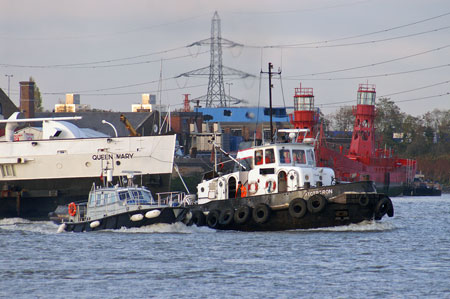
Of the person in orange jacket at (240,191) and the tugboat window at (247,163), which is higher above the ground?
the tugboat window at (247,163)

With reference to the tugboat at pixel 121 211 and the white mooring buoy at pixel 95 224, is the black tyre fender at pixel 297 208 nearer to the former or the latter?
the tugboat at pixel 121 211

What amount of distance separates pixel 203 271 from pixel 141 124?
209 ft

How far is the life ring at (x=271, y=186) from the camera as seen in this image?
4125 centimetres

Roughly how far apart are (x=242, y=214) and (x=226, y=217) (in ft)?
3.23

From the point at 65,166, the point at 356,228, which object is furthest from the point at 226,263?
the point at 65,166

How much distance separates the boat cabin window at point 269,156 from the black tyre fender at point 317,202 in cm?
353

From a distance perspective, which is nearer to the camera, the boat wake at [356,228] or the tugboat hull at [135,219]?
the boat wake at [356,228]

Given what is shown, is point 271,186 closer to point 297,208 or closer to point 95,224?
point 297,208

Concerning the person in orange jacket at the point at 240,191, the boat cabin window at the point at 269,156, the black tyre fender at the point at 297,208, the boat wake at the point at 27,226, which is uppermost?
the boat cabin window at the point at 269,156

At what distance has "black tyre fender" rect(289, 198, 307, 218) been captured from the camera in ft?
128

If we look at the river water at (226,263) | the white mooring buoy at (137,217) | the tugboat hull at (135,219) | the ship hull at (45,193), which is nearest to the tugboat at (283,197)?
the river water at (226,263)

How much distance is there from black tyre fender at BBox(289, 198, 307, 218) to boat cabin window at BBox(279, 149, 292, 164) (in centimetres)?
269

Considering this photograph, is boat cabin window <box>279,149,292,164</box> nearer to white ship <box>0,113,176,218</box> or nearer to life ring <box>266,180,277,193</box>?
life ring <box>266,180,277,193</box>

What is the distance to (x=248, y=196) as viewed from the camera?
41.1m
